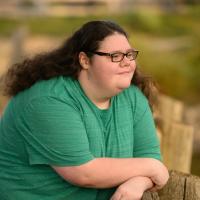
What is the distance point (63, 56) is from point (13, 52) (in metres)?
6.29

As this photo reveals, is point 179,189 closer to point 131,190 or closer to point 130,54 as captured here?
point 131,190

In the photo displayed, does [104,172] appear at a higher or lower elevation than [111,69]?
lower

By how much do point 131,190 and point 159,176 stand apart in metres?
0.15

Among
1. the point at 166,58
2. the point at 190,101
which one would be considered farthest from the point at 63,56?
the point at 166,58

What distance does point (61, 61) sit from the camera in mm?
3521

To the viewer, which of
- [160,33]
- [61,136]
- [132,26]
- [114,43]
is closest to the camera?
[61,136]

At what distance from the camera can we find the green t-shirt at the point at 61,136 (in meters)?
3.27

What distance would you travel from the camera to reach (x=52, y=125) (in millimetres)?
3268

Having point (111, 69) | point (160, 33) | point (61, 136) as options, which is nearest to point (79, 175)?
point (61, 136)

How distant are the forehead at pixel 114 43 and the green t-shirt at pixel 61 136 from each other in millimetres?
217

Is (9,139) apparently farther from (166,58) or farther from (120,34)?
(166,58)

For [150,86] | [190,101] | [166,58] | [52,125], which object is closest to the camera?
[52,125]

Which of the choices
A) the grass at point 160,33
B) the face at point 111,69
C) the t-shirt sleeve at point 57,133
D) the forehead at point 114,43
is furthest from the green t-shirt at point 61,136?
the grass at point 160,33

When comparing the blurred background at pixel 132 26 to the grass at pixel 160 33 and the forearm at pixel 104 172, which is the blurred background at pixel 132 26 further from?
the forearm at pixel 104 172
